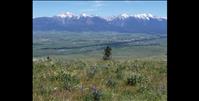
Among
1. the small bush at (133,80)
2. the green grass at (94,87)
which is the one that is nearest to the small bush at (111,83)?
the green grass at (94,87)

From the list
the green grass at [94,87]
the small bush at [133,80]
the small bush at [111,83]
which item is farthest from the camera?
the small bush at [133,80]

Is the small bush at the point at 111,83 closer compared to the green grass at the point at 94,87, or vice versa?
the green grass at the point at 94,87

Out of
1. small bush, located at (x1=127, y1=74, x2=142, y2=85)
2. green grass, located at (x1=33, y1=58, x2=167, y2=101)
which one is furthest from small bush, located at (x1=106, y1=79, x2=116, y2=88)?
small bush, located at (x1=127, y1=74, x2=142, y2=85)

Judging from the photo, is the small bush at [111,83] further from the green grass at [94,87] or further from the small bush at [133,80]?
the small bush at [133,80]

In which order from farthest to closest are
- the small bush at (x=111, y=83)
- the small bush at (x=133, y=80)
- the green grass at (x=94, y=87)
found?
the small bush at (x=133, y=80), the small bush at (x=111, y=83), the green grass at (x=94, y=87)

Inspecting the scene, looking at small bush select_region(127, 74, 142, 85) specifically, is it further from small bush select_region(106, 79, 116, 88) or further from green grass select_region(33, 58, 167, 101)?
small bush select_region(106, 79, 116, 88)

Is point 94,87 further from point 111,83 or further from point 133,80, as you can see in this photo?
point 133,80

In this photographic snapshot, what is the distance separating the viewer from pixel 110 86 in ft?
47.6

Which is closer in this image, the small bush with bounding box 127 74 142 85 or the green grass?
the green grass

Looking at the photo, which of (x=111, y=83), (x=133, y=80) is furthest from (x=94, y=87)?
(x=133, y=80)

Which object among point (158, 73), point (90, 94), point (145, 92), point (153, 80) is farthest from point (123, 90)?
point (158, 73)
